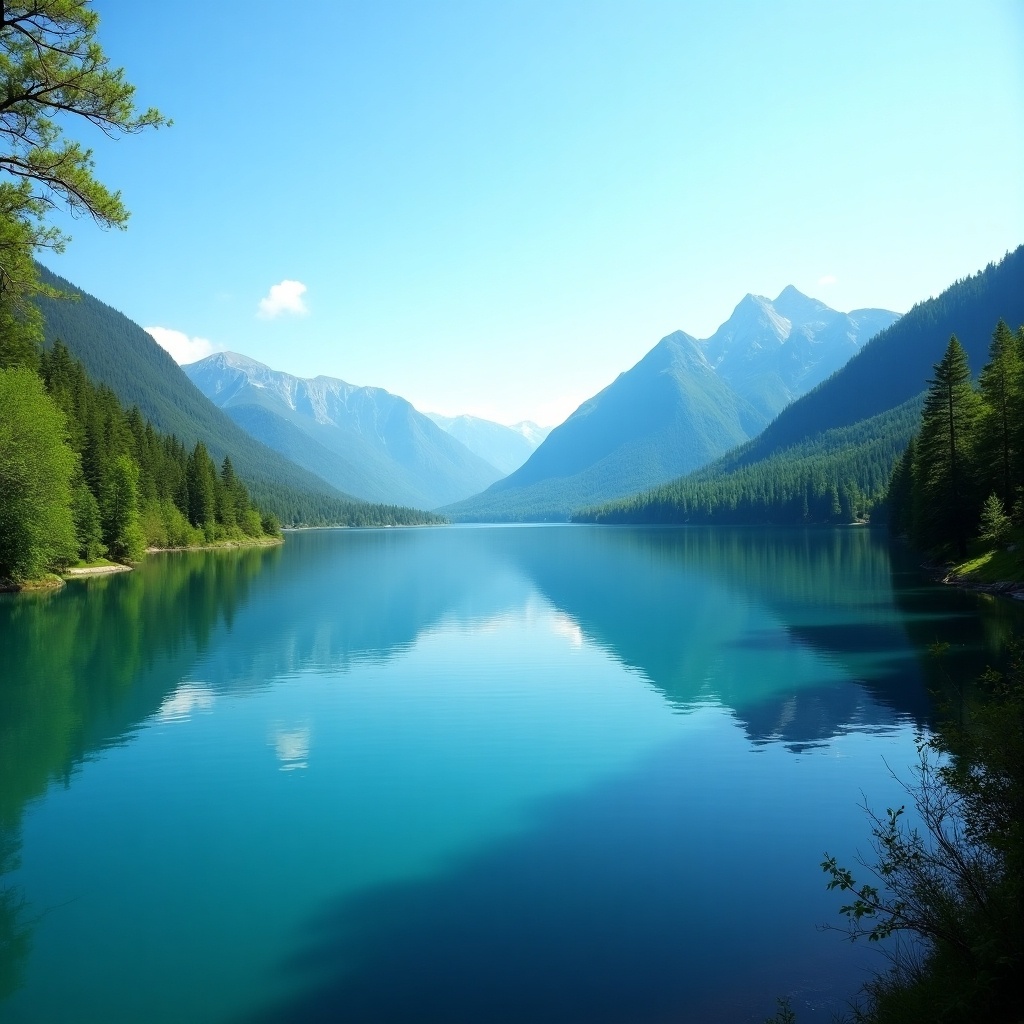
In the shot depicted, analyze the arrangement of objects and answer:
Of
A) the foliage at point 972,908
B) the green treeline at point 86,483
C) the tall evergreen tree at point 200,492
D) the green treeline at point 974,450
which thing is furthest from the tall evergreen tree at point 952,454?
the tall evergreen tree at point 200,492

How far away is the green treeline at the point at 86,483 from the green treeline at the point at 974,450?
210ft

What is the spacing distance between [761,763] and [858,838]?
14.1ft

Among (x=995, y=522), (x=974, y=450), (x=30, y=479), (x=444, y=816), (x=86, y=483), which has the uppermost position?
(x=974, y=450)

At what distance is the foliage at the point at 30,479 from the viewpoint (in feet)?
162

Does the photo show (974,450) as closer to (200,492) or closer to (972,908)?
(972,908)

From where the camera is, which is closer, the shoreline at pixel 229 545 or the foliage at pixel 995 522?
the foliage at pixel 995 522

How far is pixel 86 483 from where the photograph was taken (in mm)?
72375

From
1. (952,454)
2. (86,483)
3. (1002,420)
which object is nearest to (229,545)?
(86,483)

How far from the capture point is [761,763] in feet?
58.7

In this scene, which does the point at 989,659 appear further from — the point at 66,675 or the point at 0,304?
the point at 66,675

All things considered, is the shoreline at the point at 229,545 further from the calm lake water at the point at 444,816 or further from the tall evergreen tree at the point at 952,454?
the tall evergreen tree at the point at 952,454

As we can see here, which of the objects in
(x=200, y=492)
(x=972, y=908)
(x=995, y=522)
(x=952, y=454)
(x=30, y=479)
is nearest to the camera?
(x=972, y=908)

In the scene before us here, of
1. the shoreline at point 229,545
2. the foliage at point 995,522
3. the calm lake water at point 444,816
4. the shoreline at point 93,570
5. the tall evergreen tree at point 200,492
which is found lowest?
the calm lake water at point 444,816

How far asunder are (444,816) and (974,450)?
2142 inches
